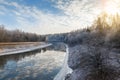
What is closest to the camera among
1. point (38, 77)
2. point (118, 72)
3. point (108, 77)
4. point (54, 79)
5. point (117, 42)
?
point (108, 77)

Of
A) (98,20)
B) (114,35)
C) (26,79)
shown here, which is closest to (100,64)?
(26,79)

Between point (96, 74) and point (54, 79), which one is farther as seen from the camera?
point (54, 79)

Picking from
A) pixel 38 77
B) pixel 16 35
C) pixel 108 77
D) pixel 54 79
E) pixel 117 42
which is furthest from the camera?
pixel 16 35

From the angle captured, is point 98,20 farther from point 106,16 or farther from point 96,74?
point 96,74

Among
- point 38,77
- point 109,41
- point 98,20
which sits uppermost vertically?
point 98,20

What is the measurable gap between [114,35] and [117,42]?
237 centimetres

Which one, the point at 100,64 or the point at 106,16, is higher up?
the point at 106,16

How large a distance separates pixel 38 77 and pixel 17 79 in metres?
2.10

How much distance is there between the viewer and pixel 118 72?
10180 mm

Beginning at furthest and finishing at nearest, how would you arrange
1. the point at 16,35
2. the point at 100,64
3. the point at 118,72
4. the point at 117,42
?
the point at 16,35, the point at 117,42, the point at 100,64, the point at 118,72

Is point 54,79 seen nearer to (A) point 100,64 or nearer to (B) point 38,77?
(B) point 38,77

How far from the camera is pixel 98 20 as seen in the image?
1950 inches

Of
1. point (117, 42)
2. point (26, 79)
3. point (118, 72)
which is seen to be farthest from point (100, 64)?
point (117, 42)

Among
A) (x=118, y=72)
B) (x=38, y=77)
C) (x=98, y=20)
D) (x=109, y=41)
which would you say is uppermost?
(x=98, y=20)
